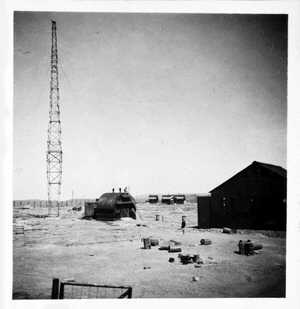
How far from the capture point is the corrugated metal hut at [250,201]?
20.6ft

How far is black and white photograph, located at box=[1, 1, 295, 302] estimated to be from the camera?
5438 millimetres

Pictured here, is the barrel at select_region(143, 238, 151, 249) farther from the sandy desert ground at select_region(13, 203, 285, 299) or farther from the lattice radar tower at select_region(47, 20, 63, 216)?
the lattice radar tower at select_region(47, 20, 63, 216)

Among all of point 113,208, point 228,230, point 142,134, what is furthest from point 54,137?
point 228,230

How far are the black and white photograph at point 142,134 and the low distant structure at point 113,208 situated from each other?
931 mm

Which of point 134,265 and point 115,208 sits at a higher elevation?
point 115,208

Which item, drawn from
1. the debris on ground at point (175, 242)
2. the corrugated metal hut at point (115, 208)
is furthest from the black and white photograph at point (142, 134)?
the corrugated metal hut at point (115, 208)

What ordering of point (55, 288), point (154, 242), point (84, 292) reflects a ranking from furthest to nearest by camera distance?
point (154, 242)
point (84, 292)
point (55, 288)

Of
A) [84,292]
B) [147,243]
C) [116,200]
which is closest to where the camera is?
[84,292]

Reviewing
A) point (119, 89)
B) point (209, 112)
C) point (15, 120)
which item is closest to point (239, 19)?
point (209, 112)

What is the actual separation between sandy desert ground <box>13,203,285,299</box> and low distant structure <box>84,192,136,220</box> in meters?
1.03

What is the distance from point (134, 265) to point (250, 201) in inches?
162

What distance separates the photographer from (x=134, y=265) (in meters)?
5.97

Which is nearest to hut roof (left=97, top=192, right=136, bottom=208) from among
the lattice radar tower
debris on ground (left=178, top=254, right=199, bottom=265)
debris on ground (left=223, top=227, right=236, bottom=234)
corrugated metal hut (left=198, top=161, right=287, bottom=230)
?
the lattice radar tower

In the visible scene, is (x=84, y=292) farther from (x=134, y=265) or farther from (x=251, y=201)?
(x=251, y=201)
